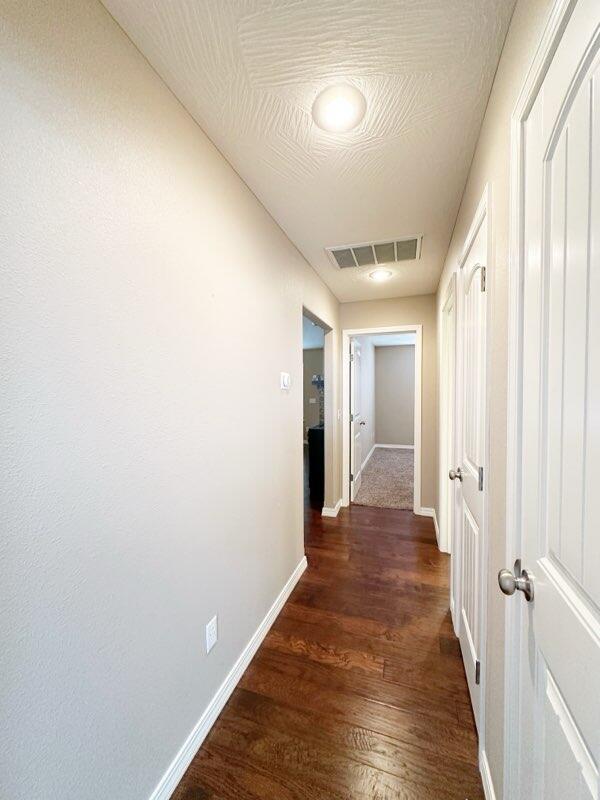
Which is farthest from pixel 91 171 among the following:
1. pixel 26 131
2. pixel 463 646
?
pixel 463 646

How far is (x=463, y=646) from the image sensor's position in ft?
5.28

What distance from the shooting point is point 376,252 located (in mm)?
2402

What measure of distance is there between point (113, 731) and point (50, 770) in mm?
174

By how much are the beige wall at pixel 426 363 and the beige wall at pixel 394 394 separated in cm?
395

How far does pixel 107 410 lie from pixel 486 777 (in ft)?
5.63

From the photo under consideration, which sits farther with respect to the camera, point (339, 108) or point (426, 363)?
point (426, 363)

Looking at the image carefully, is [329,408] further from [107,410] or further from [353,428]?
[107,410]

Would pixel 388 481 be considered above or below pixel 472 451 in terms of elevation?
below

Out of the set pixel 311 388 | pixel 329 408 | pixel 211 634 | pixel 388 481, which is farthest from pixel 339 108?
pixel 311 388

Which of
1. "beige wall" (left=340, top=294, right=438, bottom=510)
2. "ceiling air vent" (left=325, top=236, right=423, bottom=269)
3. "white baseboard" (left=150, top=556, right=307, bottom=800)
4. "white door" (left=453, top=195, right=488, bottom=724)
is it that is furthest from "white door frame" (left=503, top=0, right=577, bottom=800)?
"beige wall" (left=340, top=294, right=438, bottom=510)

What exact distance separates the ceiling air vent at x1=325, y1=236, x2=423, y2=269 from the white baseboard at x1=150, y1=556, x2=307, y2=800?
7.99 ft

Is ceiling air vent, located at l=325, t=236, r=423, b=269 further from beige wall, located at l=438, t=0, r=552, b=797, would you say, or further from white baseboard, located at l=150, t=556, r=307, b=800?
white baseboard, located at l=150, t=556, r=307, b=800

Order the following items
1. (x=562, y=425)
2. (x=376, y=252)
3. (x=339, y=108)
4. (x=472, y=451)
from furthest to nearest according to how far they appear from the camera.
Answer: (x=376, y=252)
(x=472, y=451)
(x=339, y=108)
(x=562, y=425)

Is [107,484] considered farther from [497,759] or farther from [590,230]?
[497,759]
